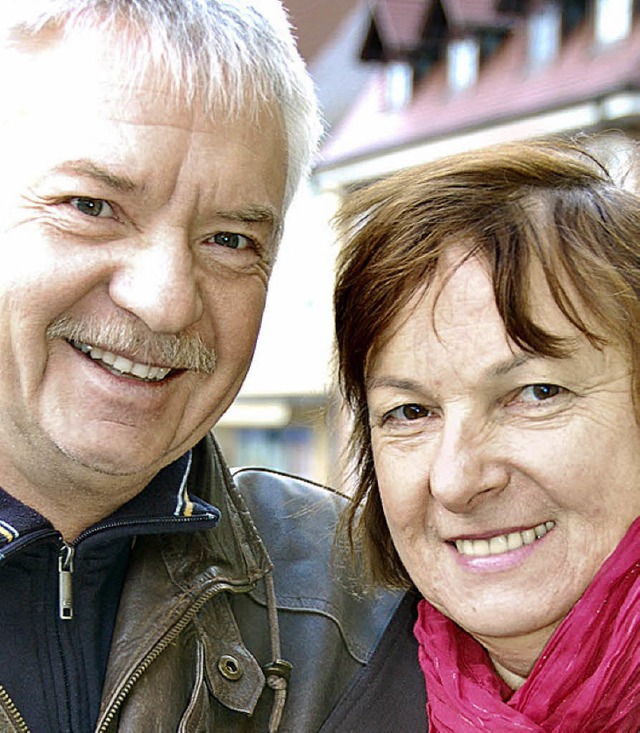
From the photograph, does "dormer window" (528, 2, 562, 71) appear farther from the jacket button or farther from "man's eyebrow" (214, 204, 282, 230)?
the jacket button

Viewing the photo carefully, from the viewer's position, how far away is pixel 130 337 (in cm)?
245

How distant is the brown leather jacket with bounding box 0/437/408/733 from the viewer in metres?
2.44

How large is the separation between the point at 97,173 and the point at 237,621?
100cm

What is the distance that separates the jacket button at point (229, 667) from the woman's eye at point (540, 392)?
2.69 feet

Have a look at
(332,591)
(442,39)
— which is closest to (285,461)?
(442,39)

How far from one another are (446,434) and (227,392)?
1.98 ft

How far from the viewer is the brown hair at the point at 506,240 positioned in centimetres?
222

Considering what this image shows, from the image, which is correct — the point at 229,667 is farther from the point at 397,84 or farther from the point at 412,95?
the point at 397,84

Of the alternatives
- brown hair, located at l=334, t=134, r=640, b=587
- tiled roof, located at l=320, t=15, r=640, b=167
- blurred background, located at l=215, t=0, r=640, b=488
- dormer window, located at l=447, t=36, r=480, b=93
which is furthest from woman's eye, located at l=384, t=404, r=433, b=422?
dormer window, located at l=447, t=36, r=480, b=93

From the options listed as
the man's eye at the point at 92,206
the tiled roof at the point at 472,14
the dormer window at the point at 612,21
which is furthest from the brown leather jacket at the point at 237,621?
the tiled roof at the point at 472,14

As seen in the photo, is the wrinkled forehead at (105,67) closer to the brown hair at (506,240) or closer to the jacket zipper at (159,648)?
the brown hair at (506,240)

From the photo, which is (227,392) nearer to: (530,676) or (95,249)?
(95,249)

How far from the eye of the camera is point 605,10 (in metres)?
11.4

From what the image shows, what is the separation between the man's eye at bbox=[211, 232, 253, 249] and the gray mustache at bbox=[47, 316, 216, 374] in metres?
0.20
